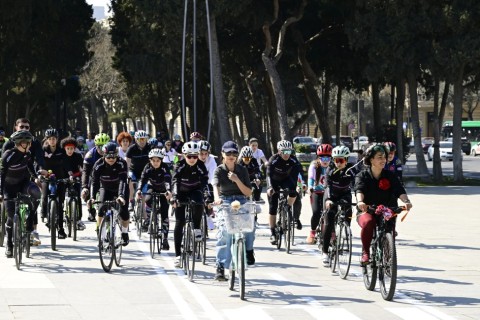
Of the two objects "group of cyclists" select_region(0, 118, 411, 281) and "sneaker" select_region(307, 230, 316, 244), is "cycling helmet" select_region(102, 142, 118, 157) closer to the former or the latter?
"group of cyclists" select_region(0, 118, 411, 281)

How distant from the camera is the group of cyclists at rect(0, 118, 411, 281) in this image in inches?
550

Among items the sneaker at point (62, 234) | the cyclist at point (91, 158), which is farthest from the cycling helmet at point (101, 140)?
the sneaker at point (62, 234)

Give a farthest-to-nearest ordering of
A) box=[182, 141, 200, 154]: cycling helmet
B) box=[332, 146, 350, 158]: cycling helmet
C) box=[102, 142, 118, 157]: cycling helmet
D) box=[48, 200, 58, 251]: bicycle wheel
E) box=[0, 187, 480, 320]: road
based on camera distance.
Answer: box=[48, 200, 58, 251]: bicycle wheel < box=[102, 142, 118, 157]: cycling helmet < box=[332, 146, 350, 158]: cycling helmet < box=[182, 141, 200, 154]: cycling helmet < box=[0, 187, 480, 320]: road

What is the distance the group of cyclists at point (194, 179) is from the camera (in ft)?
45.8

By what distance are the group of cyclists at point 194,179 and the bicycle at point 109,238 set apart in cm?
24

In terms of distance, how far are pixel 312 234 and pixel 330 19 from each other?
3286cm

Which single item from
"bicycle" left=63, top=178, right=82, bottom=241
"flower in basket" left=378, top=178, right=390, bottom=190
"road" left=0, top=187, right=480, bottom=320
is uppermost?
"flower in basket" left=378, top=178, right=390, bottom=190

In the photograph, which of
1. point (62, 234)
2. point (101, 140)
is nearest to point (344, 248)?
point (62, 234)

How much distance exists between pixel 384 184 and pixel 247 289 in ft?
6.35

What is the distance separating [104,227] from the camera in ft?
52.5

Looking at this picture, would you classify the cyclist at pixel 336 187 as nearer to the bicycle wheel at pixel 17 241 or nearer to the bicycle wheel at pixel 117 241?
the bicycle wheel at pixel 117 241

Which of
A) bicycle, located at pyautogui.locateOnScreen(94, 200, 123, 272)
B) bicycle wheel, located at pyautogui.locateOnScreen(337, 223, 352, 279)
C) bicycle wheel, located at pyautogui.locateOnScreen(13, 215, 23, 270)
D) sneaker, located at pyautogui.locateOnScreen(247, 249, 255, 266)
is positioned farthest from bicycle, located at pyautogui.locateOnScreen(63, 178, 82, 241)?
sneaker, located at pyautogui.locateOnScreen(247, 249, 255, 266)

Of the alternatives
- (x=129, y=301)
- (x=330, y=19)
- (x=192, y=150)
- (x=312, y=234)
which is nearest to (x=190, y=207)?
(x=192, y=150)

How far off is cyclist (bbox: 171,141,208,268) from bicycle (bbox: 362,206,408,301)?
2.78 m
